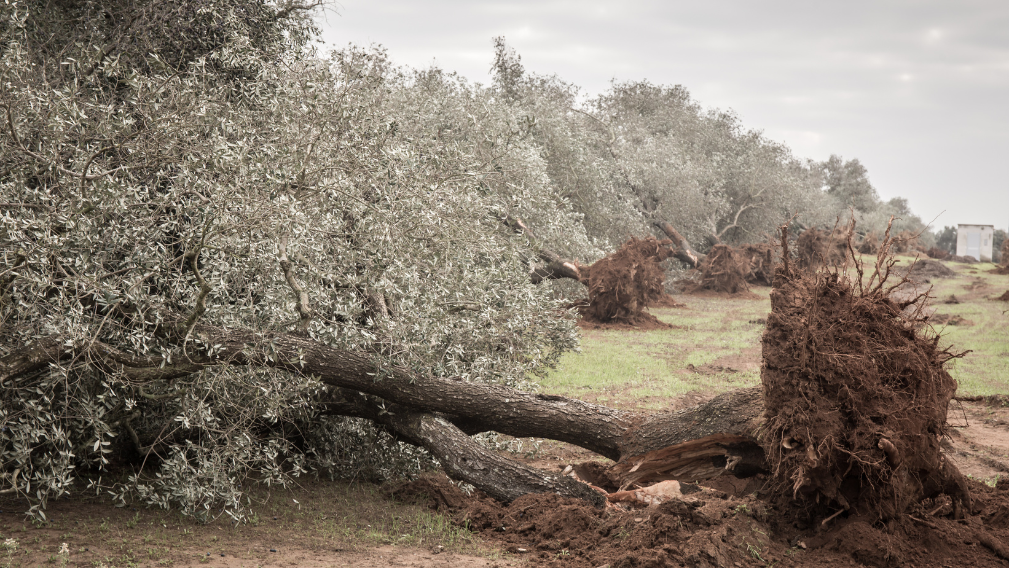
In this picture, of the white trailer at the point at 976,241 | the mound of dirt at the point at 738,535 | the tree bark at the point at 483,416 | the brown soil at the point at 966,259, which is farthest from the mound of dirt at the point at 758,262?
the white trailer at the point at 976,241

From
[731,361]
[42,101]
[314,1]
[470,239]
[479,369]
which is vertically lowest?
[731,361]

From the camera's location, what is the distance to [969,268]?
33969 mm

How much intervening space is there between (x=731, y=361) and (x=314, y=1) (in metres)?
9.05

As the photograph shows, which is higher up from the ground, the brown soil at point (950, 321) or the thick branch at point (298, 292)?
the thick branch at point (298, 292)

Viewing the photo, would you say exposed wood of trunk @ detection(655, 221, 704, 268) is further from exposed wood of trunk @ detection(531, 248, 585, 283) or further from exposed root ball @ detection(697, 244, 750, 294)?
exposed wood of trunk @ detection(531, 248, 585, 283)

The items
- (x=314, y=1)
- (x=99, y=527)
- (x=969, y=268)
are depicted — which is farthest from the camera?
(x=969, y=268)

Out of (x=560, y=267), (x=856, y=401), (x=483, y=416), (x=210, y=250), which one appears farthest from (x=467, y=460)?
(x=560, y=267)

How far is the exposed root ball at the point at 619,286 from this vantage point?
16172 millimetres

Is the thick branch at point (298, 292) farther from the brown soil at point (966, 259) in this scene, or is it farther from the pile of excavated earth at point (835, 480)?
the brown soil at point (966, 259)

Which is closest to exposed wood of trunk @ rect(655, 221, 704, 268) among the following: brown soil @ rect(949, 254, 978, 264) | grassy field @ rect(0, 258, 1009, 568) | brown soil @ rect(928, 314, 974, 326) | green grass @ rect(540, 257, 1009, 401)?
green grass @ rect(540, 257, 1009, 401)

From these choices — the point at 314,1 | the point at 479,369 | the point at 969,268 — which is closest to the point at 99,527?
the point at 479,369

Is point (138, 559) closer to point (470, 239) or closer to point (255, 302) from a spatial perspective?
point (255, 302)

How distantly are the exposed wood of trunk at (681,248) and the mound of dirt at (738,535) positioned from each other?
19.9 metres

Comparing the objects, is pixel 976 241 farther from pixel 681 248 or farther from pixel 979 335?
pixel 979 335
